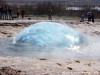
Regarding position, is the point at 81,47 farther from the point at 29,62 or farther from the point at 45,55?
the point at 29,62

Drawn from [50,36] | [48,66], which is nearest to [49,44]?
[50,36]

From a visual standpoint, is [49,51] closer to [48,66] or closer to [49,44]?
[49,44]

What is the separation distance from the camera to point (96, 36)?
25328 mm

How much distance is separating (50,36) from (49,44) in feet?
3.02

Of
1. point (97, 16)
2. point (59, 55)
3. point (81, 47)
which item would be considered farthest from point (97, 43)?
point (97, 16)

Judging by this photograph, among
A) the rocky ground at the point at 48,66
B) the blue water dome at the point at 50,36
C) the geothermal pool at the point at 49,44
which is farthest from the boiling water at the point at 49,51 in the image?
the rocky ground at the point at 48,66

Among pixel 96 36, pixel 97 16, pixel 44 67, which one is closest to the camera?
pixel 44 67

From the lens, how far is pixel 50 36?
21.0 meters

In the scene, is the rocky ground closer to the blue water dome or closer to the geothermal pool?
the geothermal pool

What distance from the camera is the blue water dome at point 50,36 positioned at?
2042cm

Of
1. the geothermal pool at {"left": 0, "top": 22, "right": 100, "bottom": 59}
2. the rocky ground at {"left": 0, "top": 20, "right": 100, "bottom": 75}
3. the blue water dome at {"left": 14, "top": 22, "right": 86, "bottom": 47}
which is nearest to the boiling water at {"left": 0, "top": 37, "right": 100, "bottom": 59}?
the geothermal pool at {"left": 0, "top": 22, "right": 100, "bottom": 59}

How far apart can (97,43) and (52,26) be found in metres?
2.67

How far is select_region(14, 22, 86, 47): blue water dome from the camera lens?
2042 centimetres

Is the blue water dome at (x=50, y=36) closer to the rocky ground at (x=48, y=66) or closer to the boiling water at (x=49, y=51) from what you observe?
the boiling water at (x=49, y=51)
